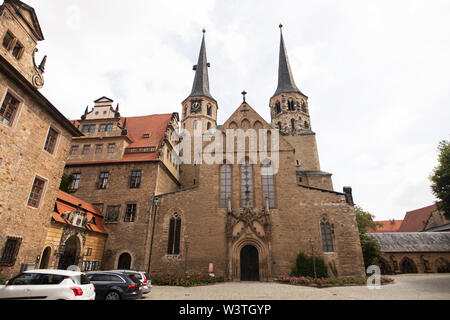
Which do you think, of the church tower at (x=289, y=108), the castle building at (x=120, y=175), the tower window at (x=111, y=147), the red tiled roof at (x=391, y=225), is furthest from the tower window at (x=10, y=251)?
the red tiled roof at (x=391, y=225)

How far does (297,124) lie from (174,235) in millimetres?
24266

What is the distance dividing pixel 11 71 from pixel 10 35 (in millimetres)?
3479

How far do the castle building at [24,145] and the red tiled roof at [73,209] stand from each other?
6.84ft

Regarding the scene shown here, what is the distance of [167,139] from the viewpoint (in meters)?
24.8

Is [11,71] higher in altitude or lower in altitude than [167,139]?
lower

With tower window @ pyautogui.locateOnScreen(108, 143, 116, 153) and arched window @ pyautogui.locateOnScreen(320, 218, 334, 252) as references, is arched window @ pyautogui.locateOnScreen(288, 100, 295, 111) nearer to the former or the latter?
arched window @ pyautogui.locateOnScreen(320, 218, 334, 252)

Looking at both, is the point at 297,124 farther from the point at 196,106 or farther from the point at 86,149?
the point at 86,149

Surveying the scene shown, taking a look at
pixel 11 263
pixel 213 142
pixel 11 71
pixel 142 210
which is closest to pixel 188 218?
pixel 142 210

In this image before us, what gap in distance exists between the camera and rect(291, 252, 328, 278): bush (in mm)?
18156

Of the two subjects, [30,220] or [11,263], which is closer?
[11,263]

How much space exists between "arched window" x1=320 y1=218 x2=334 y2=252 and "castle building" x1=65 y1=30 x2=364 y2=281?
0.07 m

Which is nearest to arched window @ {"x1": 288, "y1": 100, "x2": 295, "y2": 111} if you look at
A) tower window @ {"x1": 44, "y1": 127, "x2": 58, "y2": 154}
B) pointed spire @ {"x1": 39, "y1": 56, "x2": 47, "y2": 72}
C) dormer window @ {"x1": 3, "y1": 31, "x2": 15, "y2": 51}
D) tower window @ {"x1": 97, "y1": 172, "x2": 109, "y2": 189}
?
tower window @ {"x1": 97, "y1": 172, "x2": 109, "y2": 189}

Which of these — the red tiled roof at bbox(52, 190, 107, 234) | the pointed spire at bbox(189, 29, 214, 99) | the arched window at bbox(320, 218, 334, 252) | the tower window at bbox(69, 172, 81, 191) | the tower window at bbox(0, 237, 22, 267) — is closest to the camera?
the tower window at bbox(0, 237, 22, 267)
